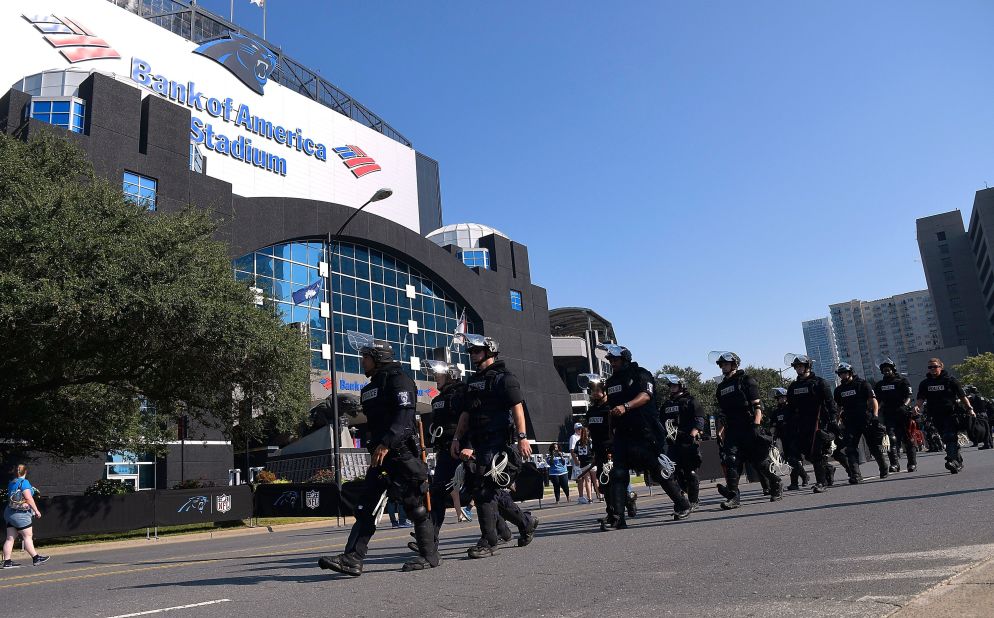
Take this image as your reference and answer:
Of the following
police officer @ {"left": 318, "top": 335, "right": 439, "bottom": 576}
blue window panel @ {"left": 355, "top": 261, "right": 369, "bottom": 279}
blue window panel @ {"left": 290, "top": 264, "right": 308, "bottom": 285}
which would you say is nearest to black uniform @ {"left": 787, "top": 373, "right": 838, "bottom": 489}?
police officer @ {"left": 318, "top": 335, "right": 439, "bottom": 576}

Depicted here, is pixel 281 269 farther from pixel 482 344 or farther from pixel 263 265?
pixel 482 344

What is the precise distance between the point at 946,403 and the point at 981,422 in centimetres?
281

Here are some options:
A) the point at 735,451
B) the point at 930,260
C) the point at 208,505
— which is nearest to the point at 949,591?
the point at 735,451

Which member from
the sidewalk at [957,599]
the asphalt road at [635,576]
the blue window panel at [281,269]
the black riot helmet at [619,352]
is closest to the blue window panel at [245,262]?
the blue window panel at [281,269]

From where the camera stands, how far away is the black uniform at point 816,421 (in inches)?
450

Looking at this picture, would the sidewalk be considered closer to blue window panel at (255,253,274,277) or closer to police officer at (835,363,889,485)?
police officer at (835,363,889,485)

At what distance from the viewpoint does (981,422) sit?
14.1 meters

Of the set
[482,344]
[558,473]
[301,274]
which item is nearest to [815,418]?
[482,344]

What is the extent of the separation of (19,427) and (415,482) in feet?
65.9

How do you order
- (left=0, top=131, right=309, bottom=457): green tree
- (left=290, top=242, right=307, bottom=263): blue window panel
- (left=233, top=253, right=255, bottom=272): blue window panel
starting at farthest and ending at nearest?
(left=290, top=242, right=307, bottom=263): blue window panel < (left=233, top=253, right=255, bottom=272): blue window panel < (left=0, top=131, right=309, bottom=457): green tree

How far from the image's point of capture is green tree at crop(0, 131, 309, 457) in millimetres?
15633

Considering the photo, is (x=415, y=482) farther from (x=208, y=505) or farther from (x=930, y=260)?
(x=930, y=260)

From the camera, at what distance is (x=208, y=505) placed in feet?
62.7

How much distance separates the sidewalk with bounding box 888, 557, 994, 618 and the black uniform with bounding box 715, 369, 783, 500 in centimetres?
650
